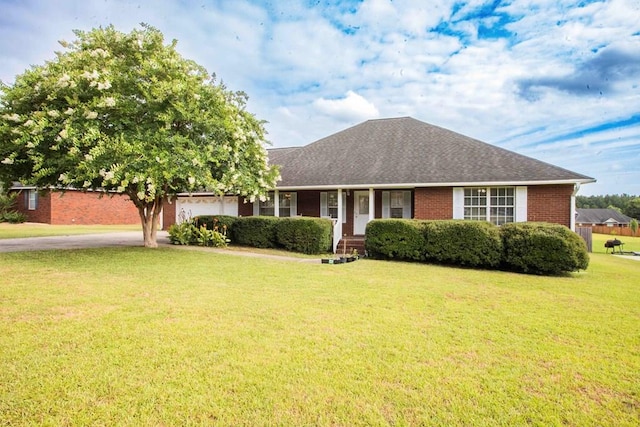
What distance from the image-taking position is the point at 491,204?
13.7 metres

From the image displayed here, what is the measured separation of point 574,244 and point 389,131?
10743 mm

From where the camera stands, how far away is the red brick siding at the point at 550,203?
42.0 ft

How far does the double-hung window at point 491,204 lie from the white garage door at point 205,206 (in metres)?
11.2

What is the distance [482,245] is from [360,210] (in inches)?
263

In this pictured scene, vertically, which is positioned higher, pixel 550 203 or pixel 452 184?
pixel 452 184

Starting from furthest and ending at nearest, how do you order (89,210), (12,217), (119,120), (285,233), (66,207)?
(89,210) < (66,207) < (12,217) < (285,233) < (119,120)

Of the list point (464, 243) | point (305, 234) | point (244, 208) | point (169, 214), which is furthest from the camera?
point (169, 214)

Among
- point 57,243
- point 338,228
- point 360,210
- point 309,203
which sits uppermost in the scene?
point 309,203

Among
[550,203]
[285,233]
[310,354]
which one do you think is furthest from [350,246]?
[310,354]

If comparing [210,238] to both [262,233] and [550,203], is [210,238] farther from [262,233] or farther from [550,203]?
[550,203]

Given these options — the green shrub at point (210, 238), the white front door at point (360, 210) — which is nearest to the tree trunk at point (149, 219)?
the green shrub at point (210, 238)

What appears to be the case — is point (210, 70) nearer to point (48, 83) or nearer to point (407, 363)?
point (48, 83)

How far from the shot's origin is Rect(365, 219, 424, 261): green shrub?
11.3m

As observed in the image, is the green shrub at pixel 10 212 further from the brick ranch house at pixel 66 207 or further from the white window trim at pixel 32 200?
the white window trim at pixel 32 200
